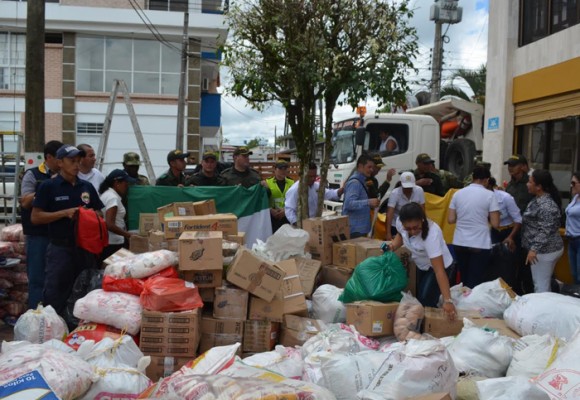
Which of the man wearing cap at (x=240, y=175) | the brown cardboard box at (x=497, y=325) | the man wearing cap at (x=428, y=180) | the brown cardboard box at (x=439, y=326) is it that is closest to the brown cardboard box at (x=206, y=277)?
the brown cardboard box at (x=439, y=326)

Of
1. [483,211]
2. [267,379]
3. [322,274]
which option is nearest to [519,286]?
[483,211]

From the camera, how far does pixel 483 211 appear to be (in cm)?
651

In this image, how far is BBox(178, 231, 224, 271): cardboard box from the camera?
5.04 meters

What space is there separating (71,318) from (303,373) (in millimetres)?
2397

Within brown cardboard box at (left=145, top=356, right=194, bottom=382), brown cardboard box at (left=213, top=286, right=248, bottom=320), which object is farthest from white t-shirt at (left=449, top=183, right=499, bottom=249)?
brown cardboard box at (left=145, top=356, right=194, bottom=382)

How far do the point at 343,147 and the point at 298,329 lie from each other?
7296 millimetres

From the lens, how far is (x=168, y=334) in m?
4.68

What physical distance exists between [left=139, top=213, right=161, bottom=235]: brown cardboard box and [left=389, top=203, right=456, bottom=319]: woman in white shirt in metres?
2.64

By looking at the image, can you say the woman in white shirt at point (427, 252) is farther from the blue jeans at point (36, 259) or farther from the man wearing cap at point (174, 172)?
the man wearing cap at point (174, 172)

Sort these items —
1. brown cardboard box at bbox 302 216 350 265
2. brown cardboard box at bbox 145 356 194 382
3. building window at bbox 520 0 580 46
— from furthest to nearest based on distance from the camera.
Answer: building window at bbox 520 0 580 46 → brown cardboard box at bbox 302 216 350 265 → brown cardboard box at bbox 145 356 194 382

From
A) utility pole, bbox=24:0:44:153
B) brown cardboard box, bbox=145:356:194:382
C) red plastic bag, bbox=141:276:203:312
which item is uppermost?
utility pole, bbox=24:0:44:153

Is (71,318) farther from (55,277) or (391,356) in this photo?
(391,356)

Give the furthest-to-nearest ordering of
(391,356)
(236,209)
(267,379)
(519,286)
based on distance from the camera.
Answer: (236,209), (519,286), (391,356), (267,379)

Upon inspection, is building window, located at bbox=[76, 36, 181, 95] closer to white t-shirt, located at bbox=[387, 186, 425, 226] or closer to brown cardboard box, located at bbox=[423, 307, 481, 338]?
white t-shirt, located at bbox=[387, 186, 425, 226]
